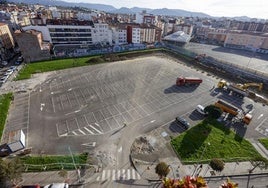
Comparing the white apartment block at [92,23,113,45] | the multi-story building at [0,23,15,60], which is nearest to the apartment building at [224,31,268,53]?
the white apartment block at [92,23,113,45]

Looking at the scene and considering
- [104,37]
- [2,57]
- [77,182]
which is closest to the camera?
[77,182]

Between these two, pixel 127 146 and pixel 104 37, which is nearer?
pixel 127 146

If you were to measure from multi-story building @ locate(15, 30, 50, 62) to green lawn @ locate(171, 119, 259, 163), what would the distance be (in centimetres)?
6210

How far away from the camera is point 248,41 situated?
99.7 m

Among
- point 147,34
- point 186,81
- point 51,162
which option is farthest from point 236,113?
point 147,34

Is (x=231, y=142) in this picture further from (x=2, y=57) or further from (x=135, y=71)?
(x=2, y=57)

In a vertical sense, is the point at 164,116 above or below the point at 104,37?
below

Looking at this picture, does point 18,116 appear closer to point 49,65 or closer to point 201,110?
point 49,65

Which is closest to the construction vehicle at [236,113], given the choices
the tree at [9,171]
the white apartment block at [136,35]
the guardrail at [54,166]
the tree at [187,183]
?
the tree at [187,183]

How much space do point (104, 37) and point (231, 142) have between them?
3103 inches

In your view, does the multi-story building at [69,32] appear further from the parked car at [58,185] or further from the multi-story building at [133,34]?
the parked car at [58,185]

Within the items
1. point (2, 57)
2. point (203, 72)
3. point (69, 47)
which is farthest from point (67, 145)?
point (69, 47)

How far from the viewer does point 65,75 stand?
5247 centimetres

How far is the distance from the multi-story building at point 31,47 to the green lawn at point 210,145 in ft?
204
